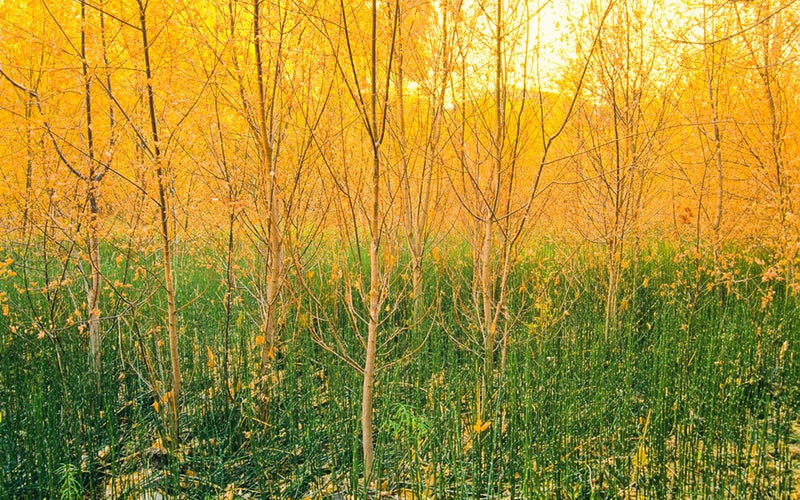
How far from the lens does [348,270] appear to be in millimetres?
3541

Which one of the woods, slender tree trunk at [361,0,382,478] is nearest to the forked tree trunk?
the woods

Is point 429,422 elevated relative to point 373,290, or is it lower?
lower

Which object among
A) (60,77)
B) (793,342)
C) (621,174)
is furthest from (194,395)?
(793,342)

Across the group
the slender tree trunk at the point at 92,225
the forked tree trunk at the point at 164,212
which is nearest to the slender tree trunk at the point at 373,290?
the forked tree trunk at the point at 164,212

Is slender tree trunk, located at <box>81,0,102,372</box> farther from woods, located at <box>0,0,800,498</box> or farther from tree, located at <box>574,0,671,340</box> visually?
tree, located at <box>574,0,671,340</box>

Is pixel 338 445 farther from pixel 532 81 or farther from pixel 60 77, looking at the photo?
pixel 60 77

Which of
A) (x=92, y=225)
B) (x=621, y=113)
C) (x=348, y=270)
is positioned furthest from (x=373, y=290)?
(x=621, y=113)

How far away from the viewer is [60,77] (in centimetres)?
357

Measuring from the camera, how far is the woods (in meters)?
2.89

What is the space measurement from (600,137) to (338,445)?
3.49 metres

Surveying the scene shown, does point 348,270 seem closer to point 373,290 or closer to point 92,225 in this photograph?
point 373,290

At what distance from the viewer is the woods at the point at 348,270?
2.89m

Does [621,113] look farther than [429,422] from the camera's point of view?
Yes

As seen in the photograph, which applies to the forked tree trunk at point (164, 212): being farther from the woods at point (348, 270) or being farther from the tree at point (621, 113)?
the tree at point (621, 113)
